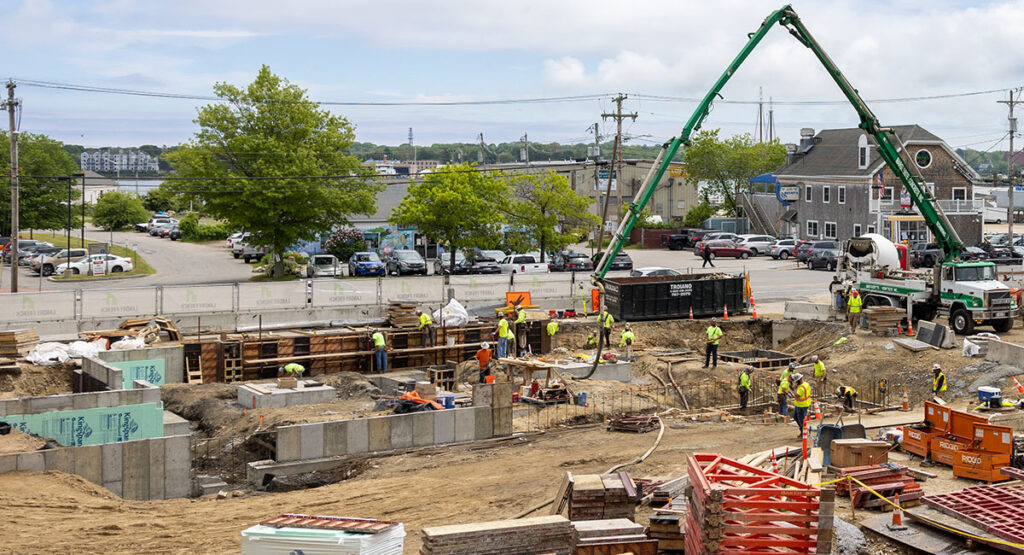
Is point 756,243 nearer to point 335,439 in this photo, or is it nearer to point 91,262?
point 91,262

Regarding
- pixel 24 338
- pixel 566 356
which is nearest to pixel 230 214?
pixel 24 338

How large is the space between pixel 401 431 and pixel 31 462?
290 inches

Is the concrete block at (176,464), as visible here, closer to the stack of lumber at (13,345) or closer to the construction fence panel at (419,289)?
the stack of lumber at (13,345)

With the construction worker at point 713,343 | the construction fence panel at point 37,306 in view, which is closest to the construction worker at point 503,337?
the construction worker at point 713,343

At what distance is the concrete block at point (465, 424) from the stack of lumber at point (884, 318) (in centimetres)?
1583

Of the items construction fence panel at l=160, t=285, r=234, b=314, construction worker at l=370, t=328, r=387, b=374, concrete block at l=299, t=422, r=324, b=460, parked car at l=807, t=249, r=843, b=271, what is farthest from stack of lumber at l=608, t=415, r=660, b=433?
parked car at l=807, t=249, r=843, b=271

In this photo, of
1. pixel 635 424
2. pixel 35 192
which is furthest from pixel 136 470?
pixel 35 192

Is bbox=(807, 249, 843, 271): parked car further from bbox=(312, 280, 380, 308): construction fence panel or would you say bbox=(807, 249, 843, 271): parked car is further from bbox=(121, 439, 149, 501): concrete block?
bbox=(121, 439, 149, 501): concrete block

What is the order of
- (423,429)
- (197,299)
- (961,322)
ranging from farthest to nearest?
(197,299) → (961,322) → (423,429)

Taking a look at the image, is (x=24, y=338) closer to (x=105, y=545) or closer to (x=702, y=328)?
(x=105, y=545)

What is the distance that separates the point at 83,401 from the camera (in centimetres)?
2375

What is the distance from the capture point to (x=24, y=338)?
99.5 feet

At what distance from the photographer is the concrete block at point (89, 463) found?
19.9 m

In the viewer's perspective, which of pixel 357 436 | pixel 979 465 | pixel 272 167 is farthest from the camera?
pixel 272 167
